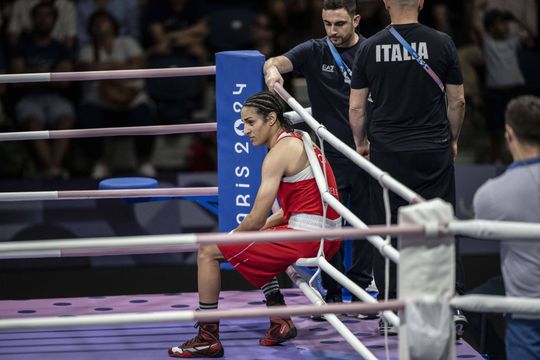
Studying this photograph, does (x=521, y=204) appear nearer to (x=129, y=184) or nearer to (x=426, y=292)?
(x=426, y=292)

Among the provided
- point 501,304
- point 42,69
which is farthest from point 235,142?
point 42,69

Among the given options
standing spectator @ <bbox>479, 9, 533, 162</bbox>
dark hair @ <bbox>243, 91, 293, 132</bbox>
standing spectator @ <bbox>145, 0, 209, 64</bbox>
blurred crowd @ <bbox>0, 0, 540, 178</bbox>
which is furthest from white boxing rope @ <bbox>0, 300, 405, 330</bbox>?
standing spectator @ <bbox>479, 9, 533, 162</bbox>

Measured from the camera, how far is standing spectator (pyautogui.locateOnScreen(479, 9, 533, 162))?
28.7ft

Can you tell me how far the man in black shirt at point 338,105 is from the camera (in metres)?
5.04

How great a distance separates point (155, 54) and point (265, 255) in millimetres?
4362

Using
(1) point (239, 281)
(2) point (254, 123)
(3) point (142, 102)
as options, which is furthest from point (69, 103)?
(2) point (254, 123)

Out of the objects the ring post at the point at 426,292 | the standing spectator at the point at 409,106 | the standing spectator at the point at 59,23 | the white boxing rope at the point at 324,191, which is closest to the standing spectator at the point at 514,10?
the standing spectator at the point at 59,23

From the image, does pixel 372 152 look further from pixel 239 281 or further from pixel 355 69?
pixel 239 281

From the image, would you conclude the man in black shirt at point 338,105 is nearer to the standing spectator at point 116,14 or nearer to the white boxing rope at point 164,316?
the white boxing rope at point 164,316

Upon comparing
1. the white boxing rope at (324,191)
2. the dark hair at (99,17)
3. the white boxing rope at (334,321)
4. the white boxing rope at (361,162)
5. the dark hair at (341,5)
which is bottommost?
the white boxing rope at (334,321)

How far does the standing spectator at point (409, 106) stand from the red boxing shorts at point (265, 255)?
333 mm

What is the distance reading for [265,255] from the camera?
175 inches

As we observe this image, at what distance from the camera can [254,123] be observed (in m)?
4.57

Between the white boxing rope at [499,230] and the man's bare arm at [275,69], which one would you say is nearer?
the white boxing rope at [499,230]
